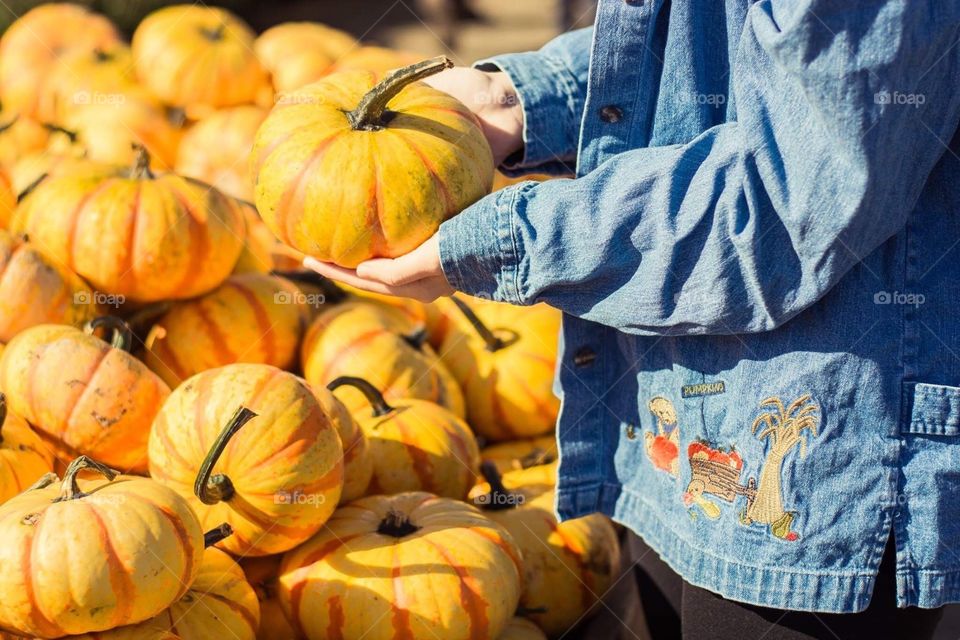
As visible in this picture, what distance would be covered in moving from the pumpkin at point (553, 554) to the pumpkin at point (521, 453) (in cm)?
28

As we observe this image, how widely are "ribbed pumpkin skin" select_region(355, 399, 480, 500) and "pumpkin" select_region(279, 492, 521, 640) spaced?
0.32 m

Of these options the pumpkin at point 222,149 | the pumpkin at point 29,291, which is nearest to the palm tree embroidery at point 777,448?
the pumpkin at point 29,291

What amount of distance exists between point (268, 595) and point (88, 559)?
0.65m

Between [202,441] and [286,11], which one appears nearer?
[202,441]

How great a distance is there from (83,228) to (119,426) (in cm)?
60

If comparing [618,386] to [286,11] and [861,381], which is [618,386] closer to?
[861,381]

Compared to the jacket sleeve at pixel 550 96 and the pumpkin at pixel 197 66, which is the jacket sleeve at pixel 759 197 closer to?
the jacket sleeve at pixel 550 96

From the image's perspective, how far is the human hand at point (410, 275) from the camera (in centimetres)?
178

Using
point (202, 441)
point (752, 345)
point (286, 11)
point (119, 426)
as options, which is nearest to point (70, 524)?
point (202, 441)

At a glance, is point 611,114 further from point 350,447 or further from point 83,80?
point 83,80

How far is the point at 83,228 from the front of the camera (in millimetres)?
2719

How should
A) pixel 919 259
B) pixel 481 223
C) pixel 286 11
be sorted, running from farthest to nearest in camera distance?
1. pixel 286 11
2. pixel 481 223
3. pixel 919 259

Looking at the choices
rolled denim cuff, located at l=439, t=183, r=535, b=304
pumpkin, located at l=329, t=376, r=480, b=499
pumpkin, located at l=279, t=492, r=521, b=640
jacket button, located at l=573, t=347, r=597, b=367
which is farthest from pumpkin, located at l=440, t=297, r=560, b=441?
rolled denim cuff, located at l=439, t=183, r=535, b=304

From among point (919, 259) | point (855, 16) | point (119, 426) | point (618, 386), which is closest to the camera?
point (855, 16)
